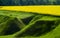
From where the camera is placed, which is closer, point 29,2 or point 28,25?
point 28,25

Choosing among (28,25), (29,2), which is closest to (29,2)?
(29,2)

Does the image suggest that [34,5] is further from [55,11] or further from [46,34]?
[46,34]

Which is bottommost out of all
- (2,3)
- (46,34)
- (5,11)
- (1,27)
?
(46,34)

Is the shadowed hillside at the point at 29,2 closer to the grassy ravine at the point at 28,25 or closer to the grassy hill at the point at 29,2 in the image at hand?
the grassy hill at the point at 29,2

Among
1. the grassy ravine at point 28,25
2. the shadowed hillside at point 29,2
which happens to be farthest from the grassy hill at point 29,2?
the grassy ravine at point 28,25

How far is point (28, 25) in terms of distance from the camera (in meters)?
1.14

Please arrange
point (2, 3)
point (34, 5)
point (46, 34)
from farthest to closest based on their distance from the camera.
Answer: point (2, 3) → point (34, 5) → point (46, 34)

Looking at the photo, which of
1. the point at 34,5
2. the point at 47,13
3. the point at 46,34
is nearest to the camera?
the point at 46,34

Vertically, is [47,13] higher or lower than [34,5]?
lower

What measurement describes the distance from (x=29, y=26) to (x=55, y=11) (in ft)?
0.84

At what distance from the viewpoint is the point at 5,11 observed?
4.36 feet

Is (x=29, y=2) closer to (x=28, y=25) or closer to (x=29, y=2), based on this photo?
(x=29, y=2)

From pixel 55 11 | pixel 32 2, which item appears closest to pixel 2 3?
pixel 32 2

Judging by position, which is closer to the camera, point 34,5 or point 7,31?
point 7,31
